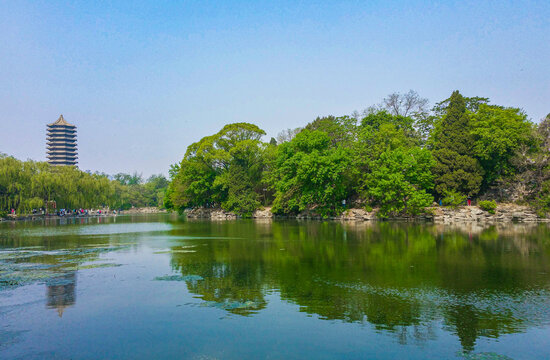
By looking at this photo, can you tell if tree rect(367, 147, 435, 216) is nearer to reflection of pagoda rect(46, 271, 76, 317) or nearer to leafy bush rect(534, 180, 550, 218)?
leafy bush rect(534, 180, 550, 218)

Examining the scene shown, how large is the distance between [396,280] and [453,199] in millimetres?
35057

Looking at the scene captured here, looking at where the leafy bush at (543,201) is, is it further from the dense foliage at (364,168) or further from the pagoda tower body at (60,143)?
the pagoda tower body at (60,143)

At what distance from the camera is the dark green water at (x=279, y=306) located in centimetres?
739

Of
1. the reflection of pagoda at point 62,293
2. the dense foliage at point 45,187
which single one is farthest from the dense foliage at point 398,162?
Answer: the reflection of pagoda at point 62,293

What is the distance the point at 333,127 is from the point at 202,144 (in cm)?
2168

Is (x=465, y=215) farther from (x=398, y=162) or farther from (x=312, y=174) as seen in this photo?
(x=312, y=174)

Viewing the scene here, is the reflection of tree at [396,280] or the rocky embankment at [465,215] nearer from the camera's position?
the reflection of tree at [396,280]

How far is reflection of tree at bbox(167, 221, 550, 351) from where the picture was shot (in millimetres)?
8836

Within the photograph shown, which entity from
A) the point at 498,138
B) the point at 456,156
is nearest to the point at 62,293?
the point at 456,156

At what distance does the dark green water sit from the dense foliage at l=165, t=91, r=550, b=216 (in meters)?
27.4

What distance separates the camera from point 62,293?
11586 millimetres

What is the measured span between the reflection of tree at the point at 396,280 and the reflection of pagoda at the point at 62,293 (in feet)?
11.5

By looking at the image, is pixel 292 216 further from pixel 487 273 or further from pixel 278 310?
pixel 278 310

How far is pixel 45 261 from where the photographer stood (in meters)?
17.2
